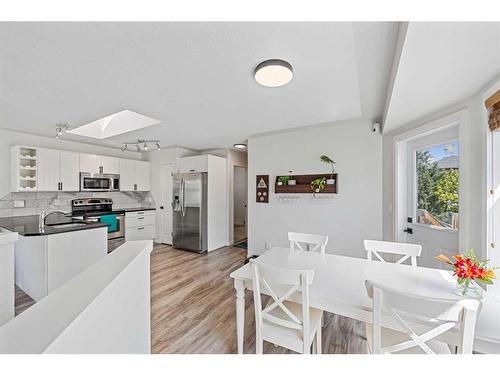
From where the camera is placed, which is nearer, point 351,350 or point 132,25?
point 132,25

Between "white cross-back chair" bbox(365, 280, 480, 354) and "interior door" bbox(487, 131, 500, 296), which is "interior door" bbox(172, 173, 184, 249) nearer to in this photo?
"white cross-back chair" bbox(365, 280, 480, 354)

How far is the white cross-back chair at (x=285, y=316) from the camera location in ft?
4.07

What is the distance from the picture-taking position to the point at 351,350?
67.0 inches

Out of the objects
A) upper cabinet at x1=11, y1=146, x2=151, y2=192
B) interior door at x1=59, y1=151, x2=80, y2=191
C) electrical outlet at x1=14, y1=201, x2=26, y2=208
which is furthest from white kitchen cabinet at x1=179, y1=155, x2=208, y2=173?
electrical outlet at x1=14, y1=201, x2=26, y2=208

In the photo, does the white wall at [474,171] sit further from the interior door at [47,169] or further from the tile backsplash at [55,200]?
the interior door at [47,169]

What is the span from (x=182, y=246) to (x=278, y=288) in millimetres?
3457

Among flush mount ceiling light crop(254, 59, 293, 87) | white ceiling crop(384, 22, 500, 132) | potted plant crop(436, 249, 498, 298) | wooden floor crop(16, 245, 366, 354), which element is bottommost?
wooden floor crop(16, 245, 366, 354)

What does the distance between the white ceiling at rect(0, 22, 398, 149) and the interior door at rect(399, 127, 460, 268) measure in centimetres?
74

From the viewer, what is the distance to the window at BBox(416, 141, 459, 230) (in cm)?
212

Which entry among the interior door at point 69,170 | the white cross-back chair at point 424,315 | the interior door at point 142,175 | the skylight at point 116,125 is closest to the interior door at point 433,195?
the white cross-back chair at point 424,315

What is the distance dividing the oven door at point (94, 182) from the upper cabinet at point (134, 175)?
26 cm

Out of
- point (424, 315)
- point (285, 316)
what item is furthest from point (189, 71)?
point (424, 315)
